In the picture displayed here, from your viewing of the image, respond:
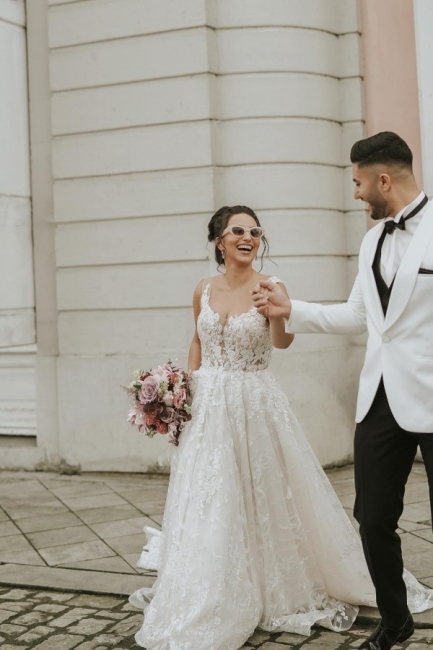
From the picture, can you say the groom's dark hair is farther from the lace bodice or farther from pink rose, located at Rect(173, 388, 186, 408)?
pink rose, located at Rect(173, 388, 186, 408)

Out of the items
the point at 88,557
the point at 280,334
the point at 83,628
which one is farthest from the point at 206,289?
the point at 88,557

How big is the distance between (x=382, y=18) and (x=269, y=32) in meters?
1.19

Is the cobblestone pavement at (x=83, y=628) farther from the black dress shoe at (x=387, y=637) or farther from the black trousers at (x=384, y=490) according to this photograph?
the black trousers at (x=384, y=490)

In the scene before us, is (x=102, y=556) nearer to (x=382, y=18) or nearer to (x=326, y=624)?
(x=326, y=624)

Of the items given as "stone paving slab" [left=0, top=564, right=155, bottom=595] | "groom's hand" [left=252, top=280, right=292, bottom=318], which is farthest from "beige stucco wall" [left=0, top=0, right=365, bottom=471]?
"groom's hand" [left=252, top=280, right=292, bottom=318]

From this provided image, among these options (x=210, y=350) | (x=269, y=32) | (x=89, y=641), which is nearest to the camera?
(x=89, y=641)

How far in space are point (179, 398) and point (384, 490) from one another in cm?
128

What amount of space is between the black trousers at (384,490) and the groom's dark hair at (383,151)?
872 mm

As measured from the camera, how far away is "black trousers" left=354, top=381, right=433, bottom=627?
368 centimetres

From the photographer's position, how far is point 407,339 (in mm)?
3600

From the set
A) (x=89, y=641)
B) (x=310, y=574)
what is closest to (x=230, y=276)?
(x=310, y=574)

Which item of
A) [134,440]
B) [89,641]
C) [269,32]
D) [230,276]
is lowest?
[89,641]

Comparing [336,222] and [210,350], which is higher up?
[336,222]

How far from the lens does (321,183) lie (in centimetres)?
821
